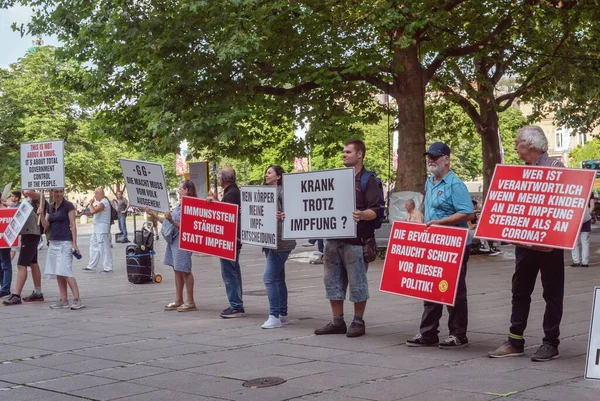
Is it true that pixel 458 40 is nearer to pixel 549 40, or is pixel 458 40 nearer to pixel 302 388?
pixel 549 40

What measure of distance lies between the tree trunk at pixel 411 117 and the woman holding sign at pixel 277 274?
41.5 feet

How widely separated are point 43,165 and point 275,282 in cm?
573

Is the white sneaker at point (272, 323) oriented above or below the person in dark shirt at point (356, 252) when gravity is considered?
below

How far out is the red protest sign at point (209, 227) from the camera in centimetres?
1262

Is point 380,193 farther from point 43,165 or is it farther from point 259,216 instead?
point 43,165

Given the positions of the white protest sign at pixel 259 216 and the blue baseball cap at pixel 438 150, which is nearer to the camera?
the blue baseball cap at pixel 438 150

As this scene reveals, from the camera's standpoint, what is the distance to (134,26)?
22.3 m

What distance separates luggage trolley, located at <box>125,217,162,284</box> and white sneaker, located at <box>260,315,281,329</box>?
7.64m

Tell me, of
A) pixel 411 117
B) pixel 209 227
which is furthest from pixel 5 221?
pixel 411 117

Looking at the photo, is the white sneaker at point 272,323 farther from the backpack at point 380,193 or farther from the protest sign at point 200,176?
the protest sign at point 200,176

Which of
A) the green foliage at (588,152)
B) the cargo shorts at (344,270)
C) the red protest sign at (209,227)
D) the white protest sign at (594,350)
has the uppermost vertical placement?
the green foliage at (588,152)

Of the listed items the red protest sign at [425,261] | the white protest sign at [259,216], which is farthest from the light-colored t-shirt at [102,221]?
the red protest sign at [425,261]

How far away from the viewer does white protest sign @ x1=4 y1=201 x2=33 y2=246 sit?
15414 mm

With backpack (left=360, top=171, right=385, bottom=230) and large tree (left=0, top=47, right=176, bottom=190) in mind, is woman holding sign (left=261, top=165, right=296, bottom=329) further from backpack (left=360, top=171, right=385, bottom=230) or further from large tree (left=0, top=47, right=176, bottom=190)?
large tree (left=0, top=47, right=176, bottom=190)
